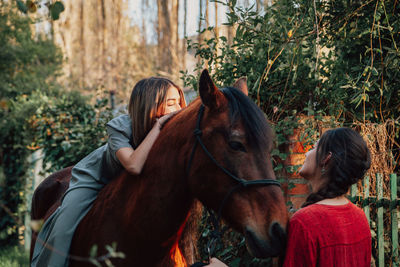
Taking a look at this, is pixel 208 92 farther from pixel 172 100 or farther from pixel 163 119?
pixel 172 100

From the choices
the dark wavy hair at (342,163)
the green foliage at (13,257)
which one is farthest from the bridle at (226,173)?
the green foliage at (13,257)

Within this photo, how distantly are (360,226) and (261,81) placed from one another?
1728 mm

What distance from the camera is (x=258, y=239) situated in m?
1.62

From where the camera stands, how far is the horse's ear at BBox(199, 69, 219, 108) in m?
1.87

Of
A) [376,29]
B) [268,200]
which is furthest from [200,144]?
[376,29]

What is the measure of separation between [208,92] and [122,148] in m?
0.66

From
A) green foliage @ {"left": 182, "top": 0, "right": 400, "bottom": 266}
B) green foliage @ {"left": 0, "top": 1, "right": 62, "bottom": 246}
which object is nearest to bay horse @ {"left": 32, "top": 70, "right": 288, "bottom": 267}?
green foliage @ {"left": 182, "top": 0, "right": 400, "bottom": 266}

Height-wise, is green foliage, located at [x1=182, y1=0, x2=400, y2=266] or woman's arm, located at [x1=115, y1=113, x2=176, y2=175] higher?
green foliage, located at [x1=182, y1=0, x2=400, y2=266]

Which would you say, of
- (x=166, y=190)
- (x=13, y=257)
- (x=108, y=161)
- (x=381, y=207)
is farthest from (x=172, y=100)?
(x=13, y=257)

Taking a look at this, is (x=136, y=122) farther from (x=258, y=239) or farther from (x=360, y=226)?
(x=360, y=226)

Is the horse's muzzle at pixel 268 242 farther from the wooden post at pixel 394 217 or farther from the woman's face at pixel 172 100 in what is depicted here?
the wooden post at pixel 394 217

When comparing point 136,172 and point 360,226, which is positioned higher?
point 136,172

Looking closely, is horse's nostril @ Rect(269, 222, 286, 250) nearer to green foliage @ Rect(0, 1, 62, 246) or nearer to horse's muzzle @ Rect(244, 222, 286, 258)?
horse's muzzle @ Rect(244, 222, 286, 258)

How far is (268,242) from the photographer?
63.9 inches
